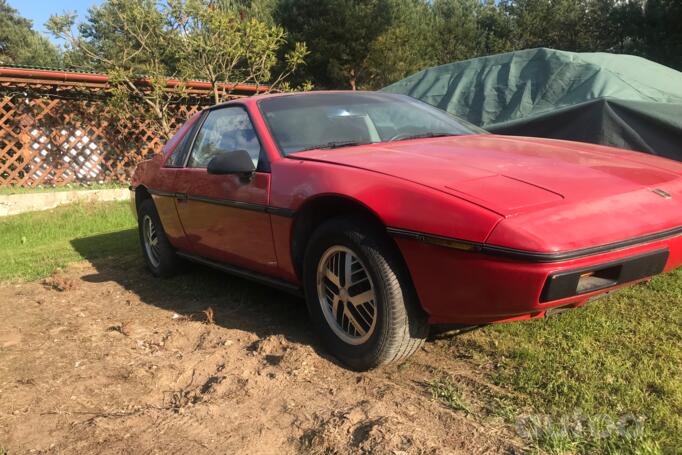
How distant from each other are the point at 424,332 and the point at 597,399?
0.73 metres

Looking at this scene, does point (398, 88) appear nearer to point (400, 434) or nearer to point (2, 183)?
point (400, 434)

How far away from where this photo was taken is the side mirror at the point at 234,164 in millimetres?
2947

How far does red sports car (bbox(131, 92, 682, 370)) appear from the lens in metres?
1.94

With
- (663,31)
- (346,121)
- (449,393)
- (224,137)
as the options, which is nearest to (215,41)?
(224,137)

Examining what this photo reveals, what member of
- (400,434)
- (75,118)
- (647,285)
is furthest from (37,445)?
(75,118)

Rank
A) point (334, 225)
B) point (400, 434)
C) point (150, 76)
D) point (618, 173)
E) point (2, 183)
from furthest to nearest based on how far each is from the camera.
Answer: point (150, 76)
point (2, 183)
point (334, 225)
point (618, 173)
point (400, 434)

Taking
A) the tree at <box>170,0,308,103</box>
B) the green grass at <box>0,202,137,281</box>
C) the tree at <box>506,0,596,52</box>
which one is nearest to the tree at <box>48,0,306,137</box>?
the tree at <box>170,0,308,103</box>

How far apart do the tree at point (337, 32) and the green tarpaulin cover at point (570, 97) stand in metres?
11.5

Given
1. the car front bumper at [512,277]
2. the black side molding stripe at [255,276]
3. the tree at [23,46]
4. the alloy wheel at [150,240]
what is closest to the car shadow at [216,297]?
the alloy wheel at [150,240]

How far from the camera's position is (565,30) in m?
25.2

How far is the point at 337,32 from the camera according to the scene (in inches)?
717

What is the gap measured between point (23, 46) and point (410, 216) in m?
40.9

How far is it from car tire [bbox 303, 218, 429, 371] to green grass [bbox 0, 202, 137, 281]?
357 centimetres

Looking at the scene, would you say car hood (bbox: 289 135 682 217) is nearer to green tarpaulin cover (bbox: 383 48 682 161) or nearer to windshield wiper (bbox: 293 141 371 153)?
windshield wiper (bbox: 293 141 371 153)
